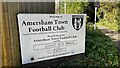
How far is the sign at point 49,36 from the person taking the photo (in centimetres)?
273

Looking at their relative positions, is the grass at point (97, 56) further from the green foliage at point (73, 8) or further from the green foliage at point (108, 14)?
the green foliage at point (108, 14)

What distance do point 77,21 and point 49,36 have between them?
575mm

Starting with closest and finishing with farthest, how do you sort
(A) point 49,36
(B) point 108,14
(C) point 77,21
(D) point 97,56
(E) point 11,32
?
1. (E) point 11,32
2. (A) point 49,36
3. (C) point 77,21
4. (D) point 97,56
5. (B) point 108,14

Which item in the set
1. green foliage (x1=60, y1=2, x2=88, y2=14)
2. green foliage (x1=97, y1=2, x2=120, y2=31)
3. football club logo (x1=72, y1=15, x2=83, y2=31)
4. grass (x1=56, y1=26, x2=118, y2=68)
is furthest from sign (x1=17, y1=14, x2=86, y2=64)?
green foliage (x1=97, y1=2, x2=120, y2=31)

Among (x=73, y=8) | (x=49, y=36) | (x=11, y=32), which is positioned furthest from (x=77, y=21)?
(x=73, y=8)

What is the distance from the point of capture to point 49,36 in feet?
9.68

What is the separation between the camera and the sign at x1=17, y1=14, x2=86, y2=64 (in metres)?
2.73

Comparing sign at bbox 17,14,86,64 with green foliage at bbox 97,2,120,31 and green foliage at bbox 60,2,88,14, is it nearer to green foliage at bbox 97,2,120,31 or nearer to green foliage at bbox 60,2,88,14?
green foliage at bbox 60,2,88,14

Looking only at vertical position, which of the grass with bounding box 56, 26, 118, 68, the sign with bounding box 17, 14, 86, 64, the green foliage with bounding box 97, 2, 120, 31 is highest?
the green foliage with bounding box 97, 2, 120, 31

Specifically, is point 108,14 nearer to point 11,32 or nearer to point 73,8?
point 73,8

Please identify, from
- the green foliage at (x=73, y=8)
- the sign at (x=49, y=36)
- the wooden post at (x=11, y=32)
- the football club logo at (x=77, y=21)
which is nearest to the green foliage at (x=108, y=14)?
the green foliage at (x=73, y=8)

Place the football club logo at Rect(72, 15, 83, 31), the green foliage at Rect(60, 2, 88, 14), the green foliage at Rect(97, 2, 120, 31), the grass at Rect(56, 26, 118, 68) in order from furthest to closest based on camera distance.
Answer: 1. the green foliage at Rect(97, 2, 120, 31)
2. the green foliage at Rect(60, 2, 88, 14)
3. the grass at Rect(56, 26, 118, 68)
4. the football club logo at Rect(72, 15, 83, 31)

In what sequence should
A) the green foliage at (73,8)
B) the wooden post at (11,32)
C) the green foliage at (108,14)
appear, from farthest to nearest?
the green foliage at (108,14) → the green foliage at (73,8) → the wooden post at (11,32)

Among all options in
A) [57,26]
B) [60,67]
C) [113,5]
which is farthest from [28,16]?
[113,5]
